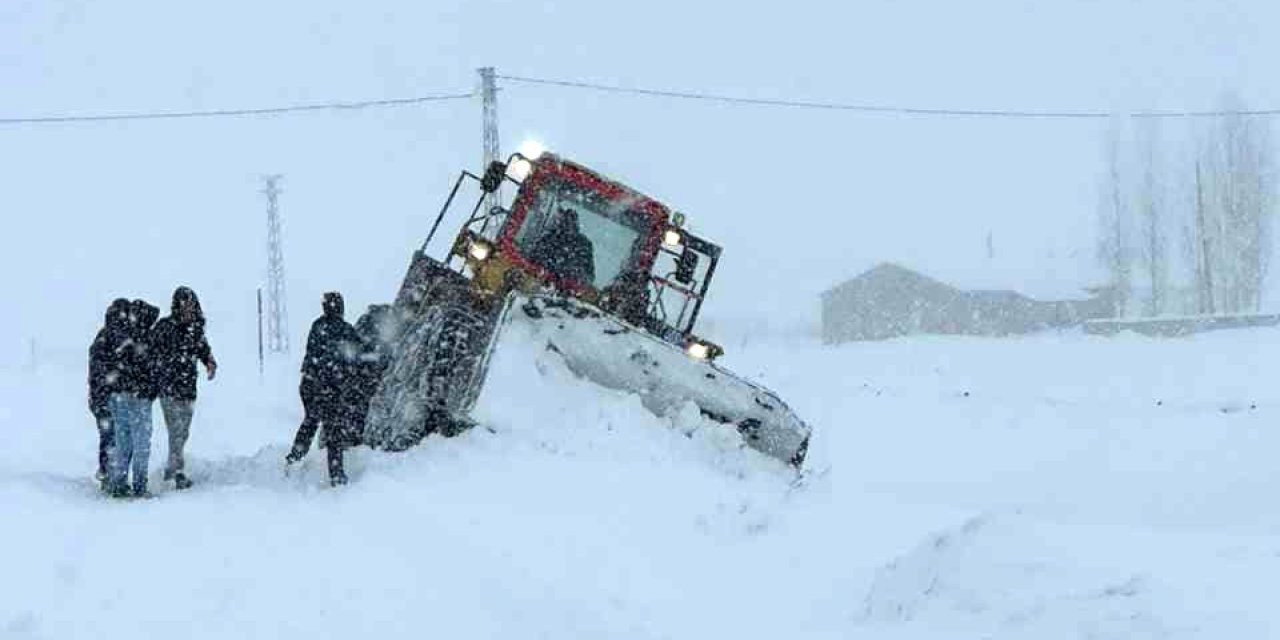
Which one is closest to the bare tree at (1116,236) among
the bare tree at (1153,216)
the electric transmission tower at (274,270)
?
the bare tree at (1153,216)

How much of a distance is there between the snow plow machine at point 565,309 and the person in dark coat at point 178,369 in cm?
130

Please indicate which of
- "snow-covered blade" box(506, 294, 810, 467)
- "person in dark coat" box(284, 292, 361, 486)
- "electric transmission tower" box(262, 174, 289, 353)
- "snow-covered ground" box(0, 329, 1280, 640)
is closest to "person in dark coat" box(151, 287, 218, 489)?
"snow-covered ground" box(0, 329, 1280, 640)

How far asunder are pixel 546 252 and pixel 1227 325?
38864 mm

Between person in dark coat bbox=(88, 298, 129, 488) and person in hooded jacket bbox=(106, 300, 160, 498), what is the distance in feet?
0.07

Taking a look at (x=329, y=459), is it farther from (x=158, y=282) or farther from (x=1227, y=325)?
(x=158, y=282)

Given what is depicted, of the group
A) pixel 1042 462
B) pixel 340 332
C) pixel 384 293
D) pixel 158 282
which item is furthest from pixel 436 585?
pixel 158 282

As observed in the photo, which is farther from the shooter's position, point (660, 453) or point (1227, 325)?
point (1227, 325)

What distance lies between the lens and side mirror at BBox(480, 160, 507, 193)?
456 inches

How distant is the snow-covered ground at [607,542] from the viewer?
475cm

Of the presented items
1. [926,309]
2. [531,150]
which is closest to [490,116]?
[531,150]

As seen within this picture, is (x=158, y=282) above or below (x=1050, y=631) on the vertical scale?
above

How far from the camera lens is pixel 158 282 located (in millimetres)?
89812

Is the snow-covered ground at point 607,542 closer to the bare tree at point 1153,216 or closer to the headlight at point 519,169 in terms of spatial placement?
the headlight at point 519,169

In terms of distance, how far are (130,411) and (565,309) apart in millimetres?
3153
